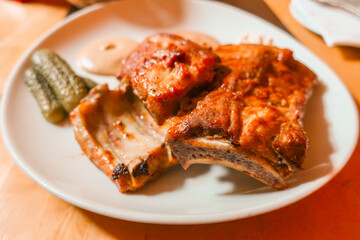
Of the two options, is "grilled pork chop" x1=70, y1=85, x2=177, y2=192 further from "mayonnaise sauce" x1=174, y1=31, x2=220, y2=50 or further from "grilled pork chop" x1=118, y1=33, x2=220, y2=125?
"mayonnaise sauce" x1=174, y1=31, x2=220, y2=50

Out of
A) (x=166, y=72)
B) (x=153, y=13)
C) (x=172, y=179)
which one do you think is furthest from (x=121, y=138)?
(x=153, y=13)

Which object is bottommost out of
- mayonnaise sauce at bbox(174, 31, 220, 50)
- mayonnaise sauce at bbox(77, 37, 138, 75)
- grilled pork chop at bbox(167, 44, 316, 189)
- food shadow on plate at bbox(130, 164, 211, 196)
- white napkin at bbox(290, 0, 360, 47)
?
food shadow on plate at bbox(130, 164, 211, 196)

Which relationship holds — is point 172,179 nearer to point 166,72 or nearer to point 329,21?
point 166,72

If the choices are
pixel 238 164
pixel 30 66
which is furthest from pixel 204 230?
pixel 30 66

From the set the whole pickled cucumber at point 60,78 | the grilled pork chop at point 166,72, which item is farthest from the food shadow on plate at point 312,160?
the whole pickled cucumber at point 60,78

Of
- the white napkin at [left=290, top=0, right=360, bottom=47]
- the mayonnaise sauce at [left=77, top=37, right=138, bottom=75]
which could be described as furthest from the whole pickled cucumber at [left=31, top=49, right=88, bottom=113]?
the white napkin at [left=290, top=0, right=360, bottom=47]

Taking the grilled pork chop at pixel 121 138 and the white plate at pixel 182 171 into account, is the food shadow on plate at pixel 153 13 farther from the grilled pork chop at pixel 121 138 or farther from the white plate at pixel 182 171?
the grilled pork chop at pixel 121 138
